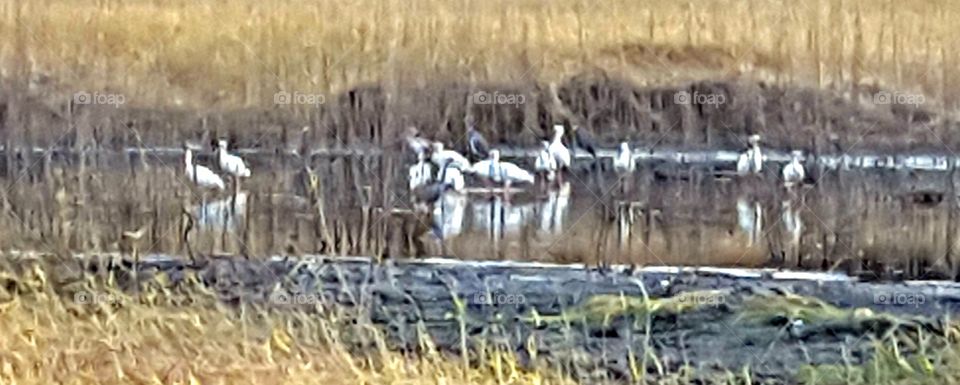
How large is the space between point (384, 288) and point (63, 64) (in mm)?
487

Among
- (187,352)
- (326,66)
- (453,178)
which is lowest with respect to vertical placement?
(187,352)

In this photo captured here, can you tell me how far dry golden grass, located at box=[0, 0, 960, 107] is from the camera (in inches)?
69.3

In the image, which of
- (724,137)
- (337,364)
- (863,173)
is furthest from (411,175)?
(863,173)

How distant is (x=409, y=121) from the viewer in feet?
5.90

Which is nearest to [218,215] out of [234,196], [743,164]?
[234,196]

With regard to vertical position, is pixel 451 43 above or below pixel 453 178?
above

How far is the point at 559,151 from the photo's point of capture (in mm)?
1781

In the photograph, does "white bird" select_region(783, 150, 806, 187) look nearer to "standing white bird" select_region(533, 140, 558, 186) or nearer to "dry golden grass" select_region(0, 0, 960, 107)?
"dry golden grass" select_region(0, 0, 960, 107)

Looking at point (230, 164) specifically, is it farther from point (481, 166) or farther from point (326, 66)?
point (481, 166)

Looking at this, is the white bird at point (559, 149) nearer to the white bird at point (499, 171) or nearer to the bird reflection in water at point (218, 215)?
the white bird at point (499, 171)

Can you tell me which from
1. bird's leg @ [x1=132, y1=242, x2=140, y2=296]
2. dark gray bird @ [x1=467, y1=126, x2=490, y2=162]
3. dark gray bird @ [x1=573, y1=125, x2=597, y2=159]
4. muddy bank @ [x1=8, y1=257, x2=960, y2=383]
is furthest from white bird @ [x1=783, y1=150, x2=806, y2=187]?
bird's leg @ [x1=132, y1=242, x2=140, y2=296]

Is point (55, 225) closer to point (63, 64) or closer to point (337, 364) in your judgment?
point (63, 64)

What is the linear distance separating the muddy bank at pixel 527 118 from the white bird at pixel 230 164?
2cm

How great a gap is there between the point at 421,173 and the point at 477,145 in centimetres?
8
